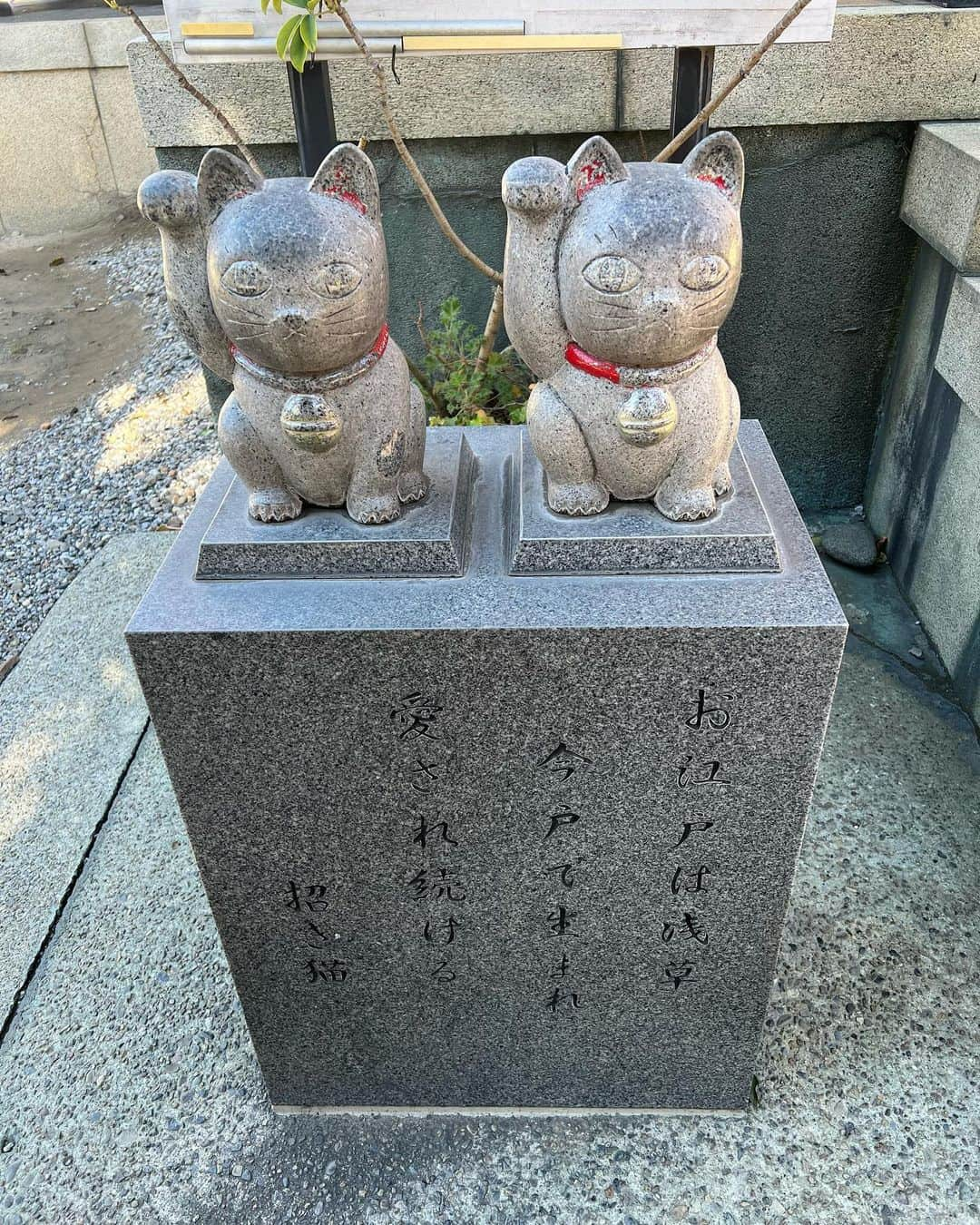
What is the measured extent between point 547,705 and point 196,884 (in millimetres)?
1815

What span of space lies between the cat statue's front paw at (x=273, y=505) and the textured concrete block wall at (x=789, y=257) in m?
2.54

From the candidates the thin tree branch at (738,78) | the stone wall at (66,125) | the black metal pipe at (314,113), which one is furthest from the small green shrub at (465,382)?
the stone wall at (66,125)

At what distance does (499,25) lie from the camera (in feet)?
8.77

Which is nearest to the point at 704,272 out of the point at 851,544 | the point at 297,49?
the point at 297,49

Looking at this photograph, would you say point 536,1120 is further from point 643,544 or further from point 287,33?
point 287,33

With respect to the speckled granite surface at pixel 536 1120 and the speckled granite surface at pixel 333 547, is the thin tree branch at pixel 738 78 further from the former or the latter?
the speckled granite surface at pixel 536 1120

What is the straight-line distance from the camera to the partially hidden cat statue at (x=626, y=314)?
5.52 feet

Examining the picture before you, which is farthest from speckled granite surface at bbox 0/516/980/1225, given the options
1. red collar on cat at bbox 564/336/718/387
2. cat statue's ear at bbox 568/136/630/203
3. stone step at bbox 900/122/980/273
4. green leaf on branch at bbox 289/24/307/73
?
green leaf on branch at bbox 289/24/307/73

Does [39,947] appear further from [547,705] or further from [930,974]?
[930,974]

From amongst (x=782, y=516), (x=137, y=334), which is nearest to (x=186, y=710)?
(x=782, y=516)

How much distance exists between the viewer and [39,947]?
2957 mm

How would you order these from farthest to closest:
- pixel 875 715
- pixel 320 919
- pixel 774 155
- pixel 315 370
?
pixel 774 155, pixel 875 715, pixel 320 919, pixel 315 370

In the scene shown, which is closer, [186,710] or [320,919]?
[186,710]

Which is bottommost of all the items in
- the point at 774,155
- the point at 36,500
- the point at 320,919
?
the point at 36,500
